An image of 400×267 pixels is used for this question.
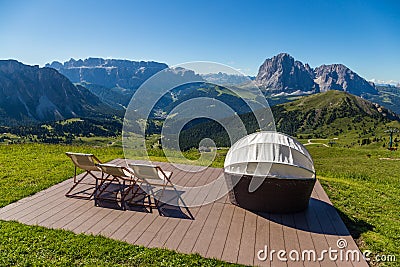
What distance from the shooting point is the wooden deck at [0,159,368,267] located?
4.98m

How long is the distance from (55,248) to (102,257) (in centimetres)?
85

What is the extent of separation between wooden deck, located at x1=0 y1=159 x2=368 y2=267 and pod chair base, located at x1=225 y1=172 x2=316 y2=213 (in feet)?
0.61

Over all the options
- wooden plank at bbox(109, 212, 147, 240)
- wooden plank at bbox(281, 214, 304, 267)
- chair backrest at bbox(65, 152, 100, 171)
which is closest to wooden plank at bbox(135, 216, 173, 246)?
wooden plank at bbox(109, 212, 147, 240)

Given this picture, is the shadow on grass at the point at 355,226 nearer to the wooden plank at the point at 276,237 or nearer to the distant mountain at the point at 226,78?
the wooden plank at the point at 276,237

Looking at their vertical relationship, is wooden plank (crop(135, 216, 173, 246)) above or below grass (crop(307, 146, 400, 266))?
above

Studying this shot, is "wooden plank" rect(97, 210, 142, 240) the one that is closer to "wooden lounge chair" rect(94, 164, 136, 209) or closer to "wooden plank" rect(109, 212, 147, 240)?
"wooden plank" rect(109, 212, 147, 240)

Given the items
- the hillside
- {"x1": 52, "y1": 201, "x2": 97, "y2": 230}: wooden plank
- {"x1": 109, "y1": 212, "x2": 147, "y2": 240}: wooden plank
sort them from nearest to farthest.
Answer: {"x1": 109, "y1": 212, "x2": 147, "y2": 240}: wooden plank, {"x1": 52, "y1": 201, "x2": 97, "y2": 230}: wooden plank, the hillside

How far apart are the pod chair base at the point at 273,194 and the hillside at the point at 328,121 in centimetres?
11499

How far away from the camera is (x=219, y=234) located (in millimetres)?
5473

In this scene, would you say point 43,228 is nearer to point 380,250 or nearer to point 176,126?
point 176,126

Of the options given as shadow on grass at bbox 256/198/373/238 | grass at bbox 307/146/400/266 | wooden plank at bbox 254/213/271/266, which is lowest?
grass at bbox 307/146/400/266

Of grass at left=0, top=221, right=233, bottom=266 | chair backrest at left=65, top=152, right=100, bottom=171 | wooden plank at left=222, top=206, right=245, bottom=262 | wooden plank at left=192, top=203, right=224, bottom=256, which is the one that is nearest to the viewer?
grass at left=0, top=221, right=233, bottom=266

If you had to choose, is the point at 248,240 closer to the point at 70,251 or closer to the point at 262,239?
the point at 262,239

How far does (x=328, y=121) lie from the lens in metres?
154
